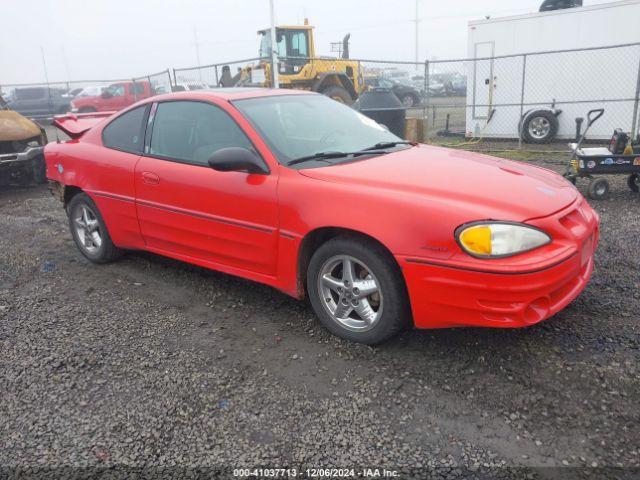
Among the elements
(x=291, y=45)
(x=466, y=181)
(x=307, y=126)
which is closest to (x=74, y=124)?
(x=307, y=126)

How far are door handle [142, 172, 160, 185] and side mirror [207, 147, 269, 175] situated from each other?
33.1 inches

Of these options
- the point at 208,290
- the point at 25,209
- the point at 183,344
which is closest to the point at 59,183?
the point at 208,290

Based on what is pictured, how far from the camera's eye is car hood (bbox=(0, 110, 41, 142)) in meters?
8.32

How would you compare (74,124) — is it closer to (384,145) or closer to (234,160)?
(234,160)

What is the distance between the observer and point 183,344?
336cm

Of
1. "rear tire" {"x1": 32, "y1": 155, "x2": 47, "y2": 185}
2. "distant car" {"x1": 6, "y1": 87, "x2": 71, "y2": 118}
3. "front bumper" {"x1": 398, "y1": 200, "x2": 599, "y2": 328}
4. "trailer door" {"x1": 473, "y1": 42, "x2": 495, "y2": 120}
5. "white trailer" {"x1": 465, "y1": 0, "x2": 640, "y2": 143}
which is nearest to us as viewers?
"front bumper" {"x1": 398, "y1": 200, "x2": 599, "y2": 328}

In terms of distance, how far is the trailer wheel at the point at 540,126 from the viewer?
11.4 metres

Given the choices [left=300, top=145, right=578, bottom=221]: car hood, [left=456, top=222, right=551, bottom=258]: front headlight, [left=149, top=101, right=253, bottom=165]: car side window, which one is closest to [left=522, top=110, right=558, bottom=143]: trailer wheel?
[left=300, top=145, right=578, bottom=221]: car hood

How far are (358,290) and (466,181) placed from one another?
0.91 m

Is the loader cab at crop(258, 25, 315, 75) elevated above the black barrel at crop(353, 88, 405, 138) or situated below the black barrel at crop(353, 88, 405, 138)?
above

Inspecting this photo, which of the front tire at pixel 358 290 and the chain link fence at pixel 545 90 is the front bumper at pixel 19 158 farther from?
the front tire at pixel 358 290

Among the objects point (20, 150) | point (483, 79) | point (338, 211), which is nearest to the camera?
point (338, 211)

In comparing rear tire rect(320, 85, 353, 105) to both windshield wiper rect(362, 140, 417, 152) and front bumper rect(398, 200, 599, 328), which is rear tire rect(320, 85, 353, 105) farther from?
front bumper rect(398, 200, 599, 328)

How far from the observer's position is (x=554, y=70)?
1125 cm
